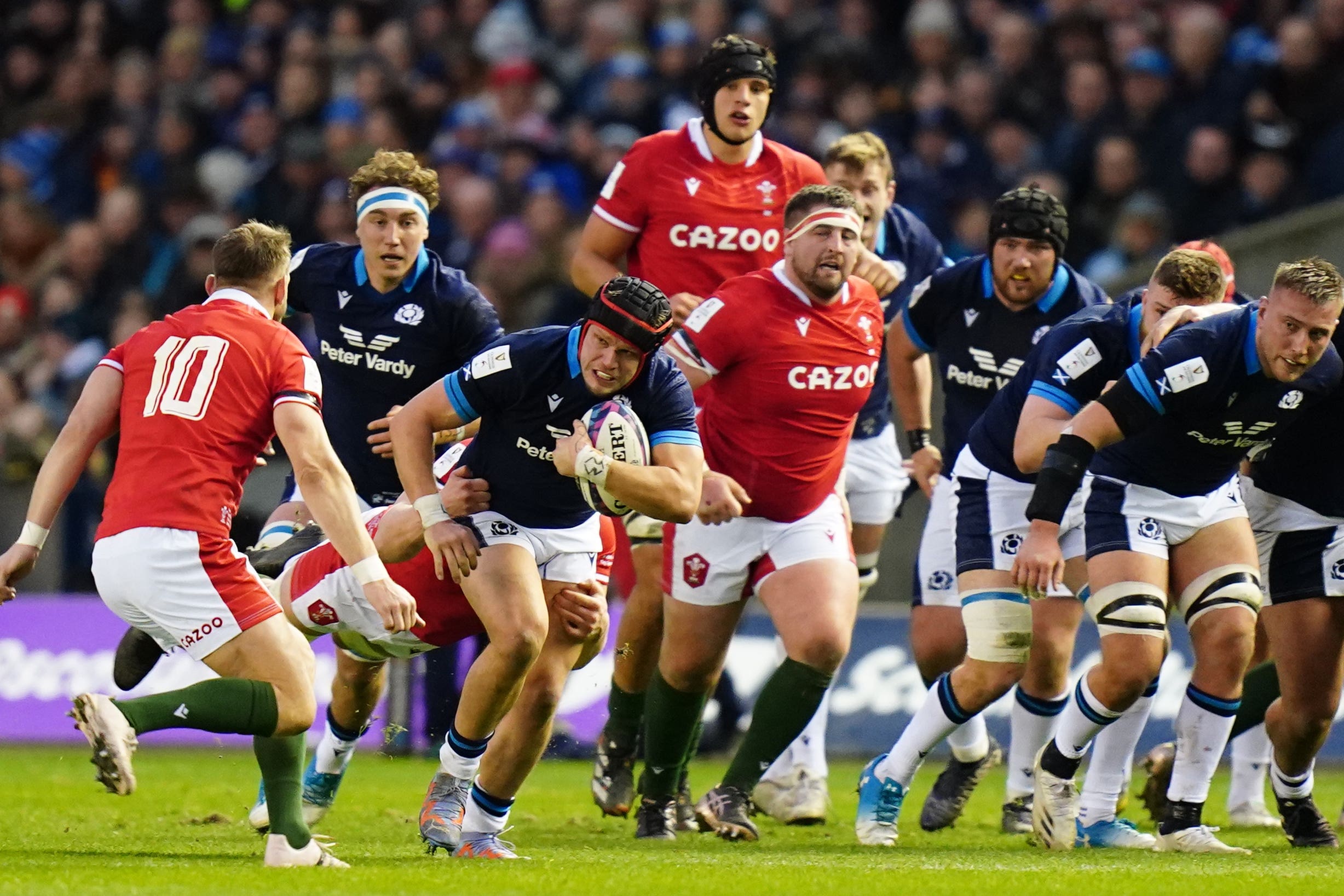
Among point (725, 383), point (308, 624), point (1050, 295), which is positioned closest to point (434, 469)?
point (308, 624)

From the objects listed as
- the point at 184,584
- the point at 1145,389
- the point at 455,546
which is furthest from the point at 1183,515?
the point at 184,584

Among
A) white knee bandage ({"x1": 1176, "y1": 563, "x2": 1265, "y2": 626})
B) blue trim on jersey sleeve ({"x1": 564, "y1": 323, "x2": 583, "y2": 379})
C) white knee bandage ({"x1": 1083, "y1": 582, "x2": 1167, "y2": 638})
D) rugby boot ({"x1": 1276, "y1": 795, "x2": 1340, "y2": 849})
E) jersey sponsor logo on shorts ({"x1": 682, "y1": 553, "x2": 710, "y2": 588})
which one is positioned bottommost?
rugby boot ({"x1": 1276, "y1": 795, "x2": 1340, "y2": 849})

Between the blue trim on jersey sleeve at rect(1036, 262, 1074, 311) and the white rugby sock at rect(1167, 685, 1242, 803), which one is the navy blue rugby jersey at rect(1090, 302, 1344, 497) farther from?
the blue trim on jersey sleeve at rect(1036, 262, 1074, 311)

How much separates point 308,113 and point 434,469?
10388 mm

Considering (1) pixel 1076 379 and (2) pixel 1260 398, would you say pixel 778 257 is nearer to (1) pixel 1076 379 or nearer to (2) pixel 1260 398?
(1) pixel 1076 379

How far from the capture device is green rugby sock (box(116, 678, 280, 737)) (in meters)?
6.21

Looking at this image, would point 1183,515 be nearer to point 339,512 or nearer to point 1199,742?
point 1199,742

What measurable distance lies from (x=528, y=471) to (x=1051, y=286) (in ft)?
9.32

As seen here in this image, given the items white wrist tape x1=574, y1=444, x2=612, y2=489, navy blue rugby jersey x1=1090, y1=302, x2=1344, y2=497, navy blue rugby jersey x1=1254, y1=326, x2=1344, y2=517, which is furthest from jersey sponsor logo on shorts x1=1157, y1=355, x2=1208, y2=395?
white wrist tape x1=574, y1=444, x2=612, y2=489

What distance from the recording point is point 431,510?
7395 mm

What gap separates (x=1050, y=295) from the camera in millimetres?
8992

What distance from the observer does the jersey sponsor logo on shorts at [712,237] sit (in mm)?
9383

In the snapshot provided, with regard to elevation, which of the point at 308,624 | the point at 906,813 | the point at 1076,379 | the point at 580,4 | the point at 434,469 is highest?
the point at 580,4

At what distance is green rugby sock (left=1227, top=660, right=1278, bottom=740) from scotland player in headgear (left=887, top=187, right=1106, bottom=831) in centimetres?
92
